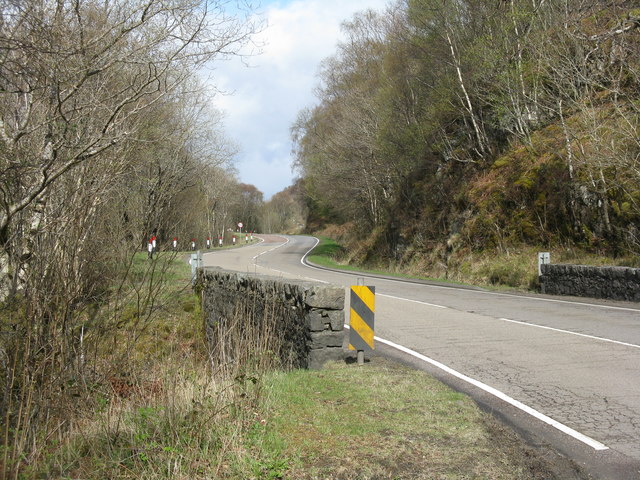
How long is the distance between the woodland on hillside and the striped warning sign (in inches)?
438

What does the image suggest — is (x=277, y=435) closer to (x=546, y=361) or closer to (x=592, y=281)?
(x=546, y=361)

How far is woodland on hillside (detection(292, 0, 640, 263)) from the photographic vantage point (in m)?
17.8

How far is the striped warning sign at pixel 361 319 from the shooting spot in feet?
23.9

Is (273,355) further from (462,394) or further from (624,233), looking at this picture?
(624,233)

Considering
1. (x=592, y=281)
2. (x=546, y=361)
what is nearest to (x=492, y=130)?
(x=592, y=281)

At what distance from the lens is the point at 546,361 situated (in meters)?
7.60

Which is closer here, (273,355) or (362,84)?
(273,355)

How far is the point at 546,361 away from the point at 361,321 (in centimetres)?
265

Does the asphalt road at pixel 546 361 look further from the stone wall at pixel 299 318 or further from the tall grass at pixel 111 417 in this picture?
the tall grass at pixel 111 417

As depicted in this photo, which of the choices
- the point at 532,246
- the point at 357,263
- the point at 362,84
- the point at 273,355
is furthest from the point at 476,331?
the point at 362,84

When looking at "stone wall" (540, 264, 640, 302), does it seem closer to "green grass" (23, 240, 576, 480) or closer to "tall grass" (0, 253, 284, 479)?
"green grass" (23, 240, 576, 480)

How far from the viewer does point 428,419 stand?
5102 millimetres

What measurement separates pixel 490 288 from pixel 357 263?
16.5m

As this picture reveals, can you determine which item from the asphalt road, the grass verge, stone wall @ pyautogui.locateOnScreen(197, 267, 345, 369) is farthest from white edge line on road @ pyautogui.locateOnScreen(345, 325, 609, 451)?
stone wall @ pyautogui.locateOnScreen(197, 267, 345, 369)
